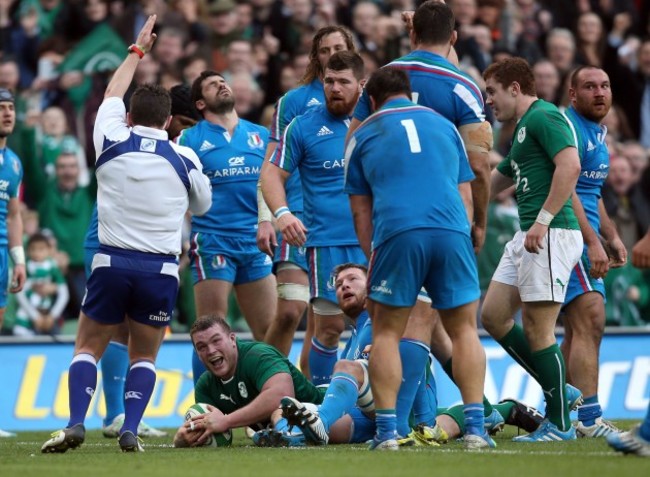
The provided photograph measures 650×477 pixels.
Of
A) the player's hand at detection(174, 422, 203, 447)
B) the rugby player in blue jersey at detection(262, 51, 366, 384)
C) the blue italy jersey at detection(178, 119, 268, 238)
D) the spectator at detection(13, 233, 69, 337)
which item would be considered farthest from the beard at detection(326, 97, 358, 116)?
the spectator at detection(13, 233, 69, 337)

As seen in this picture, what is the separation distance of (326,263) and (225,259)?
1.09 m

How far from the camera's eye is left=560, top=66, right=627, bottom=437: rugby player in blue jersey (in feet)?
33.7

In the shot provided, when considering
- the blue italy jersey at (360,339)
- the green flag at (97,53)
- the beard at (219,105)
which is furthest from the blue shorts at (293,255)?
the green flag at (97,53)

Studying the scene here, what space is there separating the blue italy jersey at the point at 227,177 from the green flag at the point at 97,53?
229 inches

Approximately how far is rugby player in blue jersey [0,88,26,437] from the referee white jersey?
10.2 ft

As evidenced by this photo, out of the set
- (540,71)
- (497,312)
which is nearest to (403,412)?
(497,312)

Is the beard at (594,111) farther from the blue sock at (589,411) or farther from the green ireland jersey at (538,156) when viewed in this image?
the blue sock at (589,411)

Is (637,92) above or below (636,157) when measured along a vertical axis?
above

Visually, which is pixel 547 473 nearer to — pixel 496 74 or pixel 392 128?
pixel 392 128

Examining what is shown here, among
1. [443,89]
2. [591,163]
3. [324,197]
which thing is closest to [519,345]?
[591,163]

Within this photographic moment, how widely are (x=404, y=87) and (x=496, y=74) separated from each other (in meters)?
1.61

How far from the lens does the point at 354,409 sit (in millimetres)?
9719

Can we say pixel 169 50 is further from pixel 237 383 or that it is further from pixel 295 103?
pixel 237 383

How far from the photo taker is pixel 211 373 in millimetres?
9852
